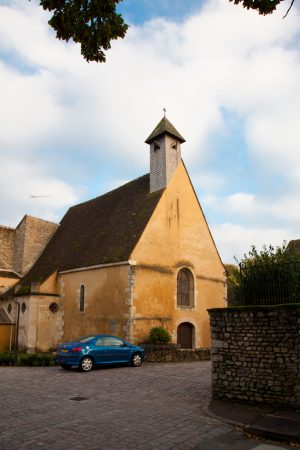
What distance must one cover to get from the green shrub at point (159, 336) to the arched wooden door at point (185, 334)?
251cm

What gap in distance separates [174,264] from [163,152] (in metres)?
6.89

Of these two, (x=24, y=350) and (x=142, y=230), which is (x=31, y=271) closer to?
(x=24, y=350)

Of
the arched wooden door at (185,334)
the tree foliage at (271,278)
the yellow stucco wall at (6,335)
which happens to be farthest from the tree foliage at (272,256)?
the yellow stucco wall at (6,335)

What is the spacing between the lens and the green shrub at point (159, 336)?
1914 centimetres

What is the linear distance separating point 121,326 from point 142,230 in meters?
5.06

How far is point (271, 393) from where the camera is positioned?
8.42m

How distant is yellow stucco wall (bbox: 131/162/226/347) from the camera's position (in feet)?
65.8

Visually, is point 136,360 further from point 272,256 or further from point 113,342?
point 272,256

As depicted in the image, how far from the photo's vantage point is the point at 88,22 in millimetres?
5539

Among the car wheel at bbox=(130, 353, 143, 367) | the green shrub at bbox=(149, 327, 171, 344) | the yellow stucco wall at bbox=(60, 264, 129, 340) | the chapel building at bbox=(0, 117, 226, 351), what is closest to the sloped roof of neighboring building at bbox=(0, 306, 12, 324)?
the chapel building at bbox=(0, 117, 226, 351)

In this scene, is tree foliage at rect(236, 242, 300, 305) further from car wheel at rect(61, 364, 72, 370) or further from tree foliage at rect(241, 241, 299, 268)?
car wheel at rect(61, 364, 72, 370)

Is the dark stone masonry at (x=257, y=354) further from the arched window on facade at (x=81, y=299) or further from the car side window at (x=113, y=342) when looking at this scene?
the arched window on facade at (x=81, y=299)

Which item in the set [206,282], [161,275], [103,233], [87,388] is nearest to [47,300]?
[103,233]

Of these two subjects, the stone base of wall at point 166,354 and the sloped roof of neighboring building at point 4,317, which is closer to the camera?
the stone base of wall at point 166,354
